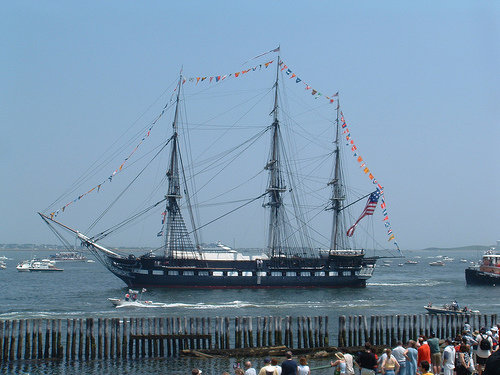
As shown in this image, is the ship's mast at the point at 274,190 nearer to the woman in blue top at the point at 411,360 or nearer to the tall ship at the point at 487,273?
the tall ship at the point at 487,273

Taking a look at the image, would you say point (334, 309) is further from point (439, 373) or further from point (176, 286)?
point (439, 373)

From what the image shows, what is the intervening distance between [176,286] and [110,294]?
9.05 meters

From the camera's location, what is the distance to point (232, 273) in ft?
276

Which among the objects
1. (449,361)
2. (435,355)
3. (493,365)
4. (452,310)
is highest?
(493,365)

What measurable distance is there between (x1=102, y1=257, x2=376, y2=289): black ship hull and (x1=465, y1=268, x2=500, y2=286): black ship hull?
19963 mm

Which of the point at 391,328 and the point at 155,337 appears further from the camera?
the point at 391,328

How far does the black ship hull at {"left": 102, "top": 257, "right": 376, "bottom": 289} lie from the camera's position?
8219 centimetres

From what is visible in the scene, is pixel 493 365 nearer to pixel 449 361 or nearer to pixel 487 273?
pixel 449 361

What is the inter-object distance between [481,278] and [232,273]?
130ft

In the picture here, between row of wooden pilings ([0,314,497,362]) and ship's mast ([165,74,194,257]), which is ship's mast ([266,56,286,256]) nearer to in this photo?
ship's mast ([165,74,194,257])

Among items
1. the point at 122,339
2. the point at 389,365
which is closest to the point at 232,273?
the point at 122,339

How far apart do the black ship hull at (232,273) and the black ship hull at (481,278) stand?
65.5 ft

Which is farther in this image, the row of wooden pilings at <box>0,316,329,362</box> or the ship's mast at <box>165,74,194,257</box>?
the ship's mast at <box>165,74,194,257</box>

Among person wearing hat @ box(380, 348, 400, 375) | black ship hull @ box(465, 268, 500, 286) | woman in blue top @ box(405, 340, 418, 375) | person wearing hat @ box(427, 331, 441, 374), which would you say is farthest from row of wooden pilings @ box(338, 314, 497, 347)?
black ship hull @ box(465, 268, 500, 286)
